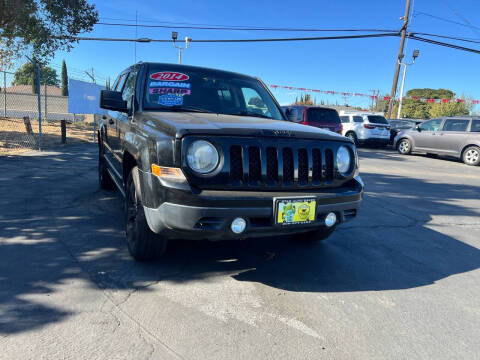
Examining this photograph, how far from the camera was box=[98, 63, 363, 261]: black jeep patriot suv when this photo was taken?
2.46m

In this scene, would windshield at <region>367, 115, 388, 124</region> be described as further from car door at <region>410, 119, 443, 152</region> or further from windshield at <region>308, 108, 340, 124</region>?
windshield at <region>308, 108, 340, 124</region>

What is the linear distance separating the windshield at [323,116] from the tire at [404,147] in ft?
12.8

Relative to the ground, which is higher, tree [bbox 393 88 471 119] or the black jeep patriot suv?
tree [bbox 393 88 471 119]

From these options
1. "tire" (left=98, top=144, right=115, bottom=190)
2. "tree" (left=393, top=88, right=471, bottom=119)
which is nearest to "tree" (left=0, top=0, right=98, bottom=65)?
"tire" (left=98, top=144, right=115, bottom=190)

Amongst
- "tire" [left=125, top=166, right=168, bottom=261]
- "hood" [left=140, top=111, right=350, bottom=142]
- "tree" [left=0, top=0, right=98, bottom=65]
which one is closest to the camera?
"hood" [left=140, top=111, right=350, bottom=142]

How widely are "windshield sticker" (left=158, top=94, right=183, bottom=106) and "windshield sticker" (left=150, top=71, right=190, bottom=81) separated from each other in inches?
8.6

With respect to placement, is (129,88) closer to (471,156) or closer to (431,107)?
(471,156)

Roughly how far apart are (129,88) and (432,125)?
42.7 feet

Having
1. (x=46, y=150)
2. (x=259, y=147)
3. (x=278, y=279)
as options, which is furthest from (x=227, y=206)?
(x=46, y=150)

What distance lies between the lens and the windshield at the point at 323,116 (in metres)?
12.8

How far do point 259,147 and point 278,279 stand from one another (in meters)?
1.21

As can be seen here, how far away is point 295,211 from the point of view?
266 cm

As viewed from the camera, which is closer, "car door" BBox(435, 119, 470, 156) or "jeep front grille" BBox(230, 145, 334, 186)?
"jeep front grille" BBox(230, 145, 334, 186)

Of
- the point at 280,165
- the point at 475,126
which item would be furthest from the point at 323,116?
→ the point at 280,165
